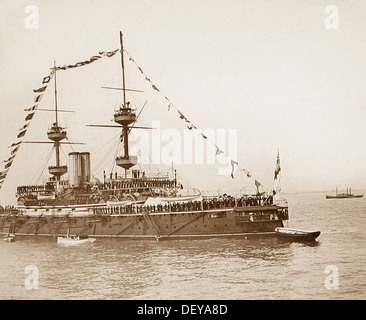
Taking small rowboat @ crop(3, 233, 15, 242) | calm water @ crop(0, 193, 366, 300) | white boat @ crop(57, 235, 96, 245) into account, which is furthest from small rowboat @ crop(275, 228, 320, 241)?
small rowboat @ crop(3, 233, 15, 242)

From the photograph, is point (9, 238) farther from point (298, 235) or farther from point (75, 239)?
point (298, 235)

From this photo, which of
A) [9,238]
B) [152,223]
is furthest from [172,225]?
[9,238]

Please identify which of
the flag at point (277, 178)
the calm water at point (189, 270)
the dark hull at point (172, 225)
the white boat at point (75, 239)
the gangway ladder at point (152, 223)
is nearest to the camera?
the calm water at point (189, 270)

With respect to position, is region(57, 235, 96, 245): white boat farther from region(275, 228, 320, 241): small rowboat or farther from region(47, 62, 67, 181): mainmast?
region(275, 228, 320, 241): small rowboat

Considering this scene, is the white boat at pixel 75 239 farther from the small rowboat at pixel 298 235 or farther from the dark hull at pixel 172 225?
the small rowboat at pixel 298 235

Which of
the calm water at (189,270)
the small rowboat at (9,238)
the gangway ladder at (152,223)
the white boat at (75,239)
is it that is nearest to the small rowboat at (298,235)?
the calm water at (189,270)

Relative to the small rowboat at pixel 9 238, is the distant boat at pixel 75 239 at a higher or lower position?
higher
